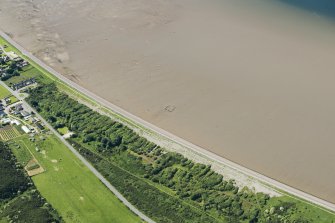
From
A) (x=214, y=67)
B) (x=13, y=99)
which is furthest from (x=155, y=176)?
(x=13, y=99)

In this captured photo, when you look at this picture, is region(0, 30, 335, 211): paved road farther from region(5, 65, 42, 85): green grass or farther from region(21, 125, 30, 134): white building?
region(21, 125, 30, 134): white building

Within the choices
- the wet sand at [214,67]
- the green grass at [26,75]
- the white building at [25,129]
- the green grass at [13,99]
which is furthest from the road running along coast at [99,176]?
the wet sand at [214,67]

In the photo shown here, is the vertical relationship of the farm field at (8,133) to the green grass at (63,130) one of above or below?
below

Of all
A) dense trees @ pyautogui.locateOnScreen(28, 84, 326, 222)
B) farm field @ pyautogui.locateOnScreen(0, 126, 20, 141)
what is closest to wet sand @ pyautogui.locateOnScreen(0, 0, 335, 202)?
dense trees @ pyautogui.locateOnScreen(28, 84, 326, 222)

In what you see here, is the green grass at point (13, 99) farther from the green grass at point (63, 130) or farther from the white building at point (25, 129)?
the green grass at point (63, 130)

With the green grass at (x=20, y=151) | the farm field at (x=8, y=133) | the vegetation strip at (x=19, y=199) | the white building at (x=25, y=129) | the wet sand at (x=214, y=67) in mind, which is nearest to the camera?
the vegetation strip at (x=19, y=199)

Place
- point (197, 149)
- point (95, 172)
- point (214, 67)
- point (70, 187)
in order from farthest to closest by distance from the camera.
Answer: point (214, 67)
point (197, 149)
point (95, 172)
point (70, 187)

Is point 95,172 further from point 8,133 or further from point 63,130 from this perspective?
point 8,133
